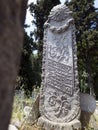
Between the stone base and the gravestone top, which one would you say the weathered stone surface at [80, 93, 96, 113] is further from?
the stone base

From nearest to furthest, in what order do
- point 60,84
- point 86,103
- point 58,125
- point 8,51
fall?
point 8,51
point 58,125
point 60,84
point 86,103

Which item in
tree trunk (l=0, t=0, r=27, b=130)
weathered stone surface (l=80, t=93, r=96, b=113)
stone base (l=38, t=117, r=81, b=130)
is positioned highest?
tree trunk (l=0, t=0, r=27, b=130)

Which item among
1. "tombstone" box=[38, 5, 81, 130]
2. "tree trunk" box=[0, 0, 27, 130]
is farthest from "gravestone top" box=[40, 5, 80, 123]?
"tree trunk" box=[0, 0, 27, 130]

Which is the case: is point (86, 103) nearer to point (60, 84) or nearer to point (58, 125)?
point (60, 84)

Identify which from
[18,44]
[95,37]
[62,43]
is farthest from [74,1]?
[18,44]

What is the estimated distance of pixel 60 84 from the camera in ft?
21.8

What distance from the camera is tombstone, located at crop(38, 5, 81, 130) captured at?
6.45 m

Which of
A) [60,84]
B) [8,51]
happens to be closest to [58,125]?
[60,84]

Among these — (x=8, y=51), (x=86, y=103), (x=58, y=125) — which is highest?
(x=8, y=51)

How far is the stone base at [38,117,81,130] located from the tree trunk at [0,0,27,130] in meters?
5.41

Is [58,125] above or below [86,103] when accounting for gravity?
below

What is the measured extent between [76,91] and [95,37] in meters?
20.5

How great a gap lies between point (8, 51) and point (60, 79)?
577 centimetres

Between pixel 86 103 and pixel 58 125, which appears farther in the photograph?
pixel 86 103
